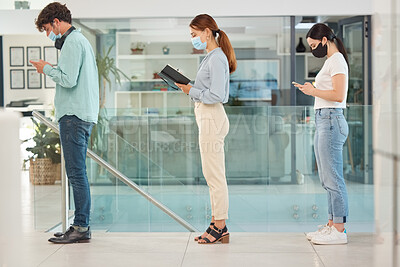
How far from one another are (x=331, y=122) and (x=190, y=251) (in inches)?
38.5

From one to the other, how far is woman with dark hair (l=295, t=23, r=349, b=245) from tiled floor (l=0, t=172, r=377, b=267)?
14cm

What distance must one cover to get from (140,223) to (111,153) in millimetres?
607

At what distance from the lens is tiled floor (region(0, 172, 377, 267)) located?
3119mm

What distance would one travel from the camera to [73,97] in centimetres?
349

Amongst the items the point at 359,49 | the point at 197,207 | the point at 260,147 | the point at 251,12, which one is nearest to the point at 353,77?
the point at 359,49

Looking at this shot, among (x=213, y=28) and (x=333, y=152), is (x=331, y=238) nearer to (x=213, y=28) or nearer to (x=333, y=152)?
(x=333, y=152)

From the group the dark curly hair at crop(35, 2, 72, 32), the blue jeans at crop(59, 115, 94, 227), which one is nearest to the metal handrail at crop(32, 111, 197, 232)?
the blue jeans at crop(59, 115, 94, 227)

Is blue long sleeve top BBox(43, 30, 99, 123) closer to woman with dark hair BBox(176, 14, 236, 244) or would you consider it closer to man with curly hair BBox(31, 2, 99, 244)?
man with curly hair BBox(31, 2, 99, 244)

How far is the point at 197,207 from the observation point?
5105 mm

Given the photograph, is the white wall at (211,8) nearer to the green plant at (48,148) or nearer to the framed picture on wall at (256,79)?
the framed picture on wall at (256,79)

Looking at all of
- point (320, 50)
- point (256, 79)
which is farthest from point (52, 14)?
point (256, 79)

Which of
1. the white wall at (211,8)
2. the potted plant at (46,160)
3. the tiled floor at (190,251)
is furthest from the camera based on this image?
the white wall at (211,8)

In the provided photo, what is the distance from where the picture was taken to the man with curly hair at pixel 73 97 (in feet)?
11.4

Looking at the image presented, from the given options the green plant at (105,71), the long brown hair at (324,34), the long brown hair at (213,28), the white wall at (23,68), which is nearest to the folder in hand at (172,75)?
the long brown hair at (213,28)
